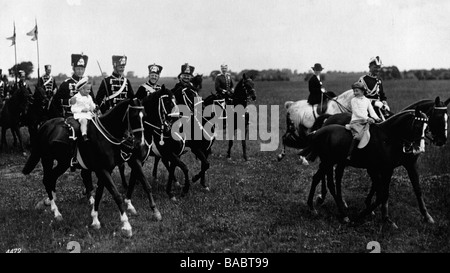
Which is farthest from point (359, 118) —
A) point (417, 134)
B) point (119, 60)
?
point (119, 60)

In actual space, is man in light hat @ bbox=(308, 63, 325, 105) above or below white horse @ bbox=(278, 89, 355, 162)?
above

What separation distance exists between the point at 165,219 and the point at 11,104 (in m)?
11.2

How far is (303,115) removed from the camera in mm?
14070

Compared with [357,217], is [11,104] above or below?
above

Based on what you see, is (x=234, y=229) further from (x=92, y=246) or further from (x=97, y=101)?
(x=97, y=101)

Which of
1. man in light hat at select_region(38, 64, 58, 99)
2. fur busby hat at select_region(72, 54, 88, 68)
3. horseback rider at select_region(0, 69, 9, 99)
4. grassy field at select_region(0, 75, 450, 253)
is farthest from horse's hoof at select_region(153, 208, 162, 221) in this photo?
horseback rider at select_region(0, 69, 9, 99)

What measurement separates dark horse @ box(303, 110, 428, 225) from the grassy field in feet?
2.86

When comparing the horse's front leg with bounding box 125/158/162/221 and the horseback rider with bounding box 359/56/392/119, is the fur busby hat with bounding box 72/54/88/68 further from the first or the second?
the horseback rider with bounding box 359/56/392/119

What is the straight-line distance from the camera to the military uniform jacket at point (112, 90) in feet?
35.5

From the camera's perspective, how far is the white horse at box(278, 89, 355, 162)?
1263cm

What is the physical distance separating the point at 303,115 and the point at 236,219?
5716mm
